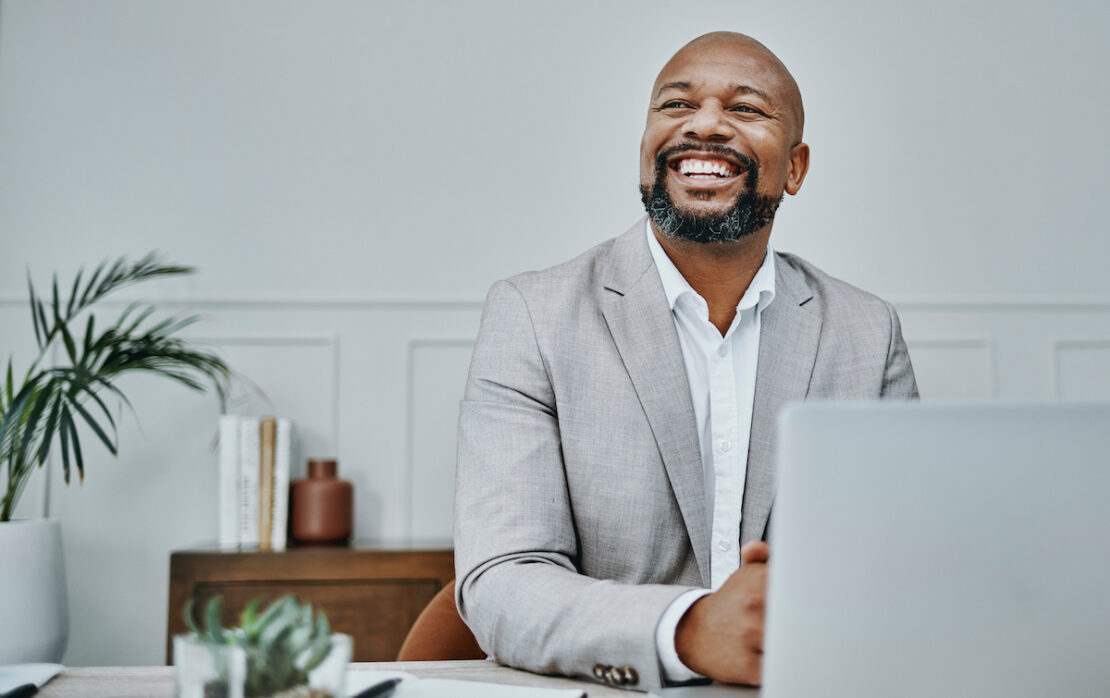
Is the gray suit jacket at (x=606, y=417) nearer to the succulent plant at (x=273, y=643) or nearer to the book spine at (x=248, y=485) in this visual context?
the succulent plant at (x=273, y=643)

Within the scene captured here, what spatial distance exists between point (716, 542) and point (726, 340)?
0.33m

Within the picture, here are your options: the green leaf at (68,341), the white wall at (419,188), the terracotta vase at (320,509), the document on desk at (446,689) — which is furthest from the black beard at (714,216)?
the green leaf at (68,341)

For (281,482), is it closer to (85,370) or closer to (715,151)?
(85,370)

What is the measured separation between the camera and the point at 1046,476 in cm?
59

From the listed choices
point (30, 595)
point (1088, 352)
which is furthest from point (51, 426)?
point (1088, 352)

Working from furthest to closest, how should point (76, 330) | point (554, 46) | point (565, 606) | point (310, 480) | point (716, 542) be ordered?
point (554, 46) → point (76, 330) → point (310, 480) → point (716, 542) → point (565, 606)

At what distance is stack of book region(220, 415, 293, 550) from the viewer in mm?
2178

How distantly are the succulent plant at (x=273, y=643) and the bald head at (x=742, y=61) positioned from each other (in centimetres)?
122

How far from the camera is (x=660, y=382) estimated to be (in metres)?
1.33

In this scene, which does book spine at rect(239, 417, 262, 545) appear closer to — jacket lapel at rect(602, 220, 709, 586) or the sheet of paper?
jacket lapel at rect(602, 220, 709, 586)

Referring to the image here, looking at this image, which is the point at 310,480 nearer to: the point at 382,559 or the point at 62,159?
the point at 382,559

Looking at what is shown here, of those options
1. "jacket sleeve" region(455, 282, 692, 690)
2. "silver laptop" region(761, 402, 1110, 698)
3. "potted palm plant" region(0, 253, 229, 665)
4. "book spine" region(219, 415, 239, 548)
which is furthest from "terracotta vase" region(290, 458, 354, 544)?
"silver laptop" region(761, 402, 1110, 698)

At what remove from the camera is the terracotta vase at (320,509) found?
2201 millimetres

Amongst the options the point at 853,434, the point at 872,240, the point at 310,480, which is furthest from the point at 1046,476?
the point at 872,240
